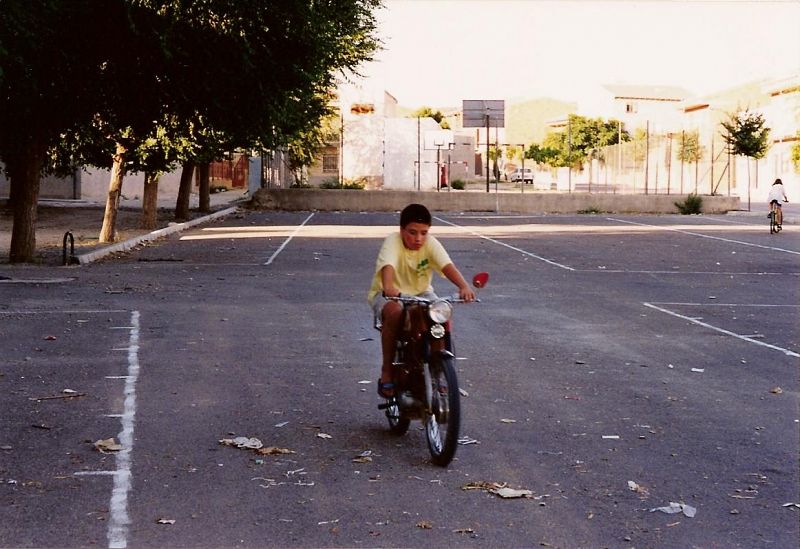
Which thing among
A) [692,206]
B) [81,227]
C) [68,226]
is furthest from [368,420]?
[692,206]

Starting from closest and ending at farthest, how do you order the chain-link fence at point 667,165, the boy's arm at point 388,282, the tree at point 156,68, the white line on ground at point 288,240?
the boy's arm at point 388,282 < the tree at point 156,68 < the white line on ground at point 288,240 < the chain-link fence at point 667,165

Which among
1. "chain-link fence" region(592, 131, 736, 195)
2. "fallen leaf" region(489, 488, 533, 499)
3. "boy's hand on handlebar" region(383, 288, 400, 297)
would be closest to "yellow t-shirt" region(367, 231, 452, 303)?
"boy's hand on handlebar" region(383, 288, 400, 297)

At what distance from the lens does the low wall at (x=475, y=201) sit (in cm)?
5316

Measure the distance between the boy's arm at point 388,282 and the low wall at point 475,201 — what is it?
4574 cm

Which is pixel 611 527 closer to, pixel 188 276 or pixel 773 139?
pixel 188 276

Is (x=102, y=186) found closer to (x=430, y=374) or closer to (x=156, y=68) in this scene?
(x=156, y=68)

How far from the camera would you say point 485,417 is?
8.64 m

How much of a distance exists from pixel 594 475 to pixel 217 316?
27.4 feet

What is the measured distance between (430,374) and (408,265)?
0.70m

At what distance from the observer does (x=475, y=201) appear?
182ft

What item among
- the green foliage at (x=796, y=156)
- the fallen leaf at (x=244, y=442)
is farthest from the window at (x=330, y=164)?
the fallen leaf at (x=244, y=442)

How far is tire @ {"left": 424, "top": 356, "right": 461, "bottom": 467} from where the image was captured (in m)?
6.94

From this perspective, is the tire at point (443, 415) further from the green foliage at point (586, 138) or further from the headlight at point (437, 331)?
the green foliage at point (586, 138)

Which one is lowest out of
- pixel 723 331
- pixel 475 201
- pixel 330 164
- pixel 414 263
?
pixel 723 331
